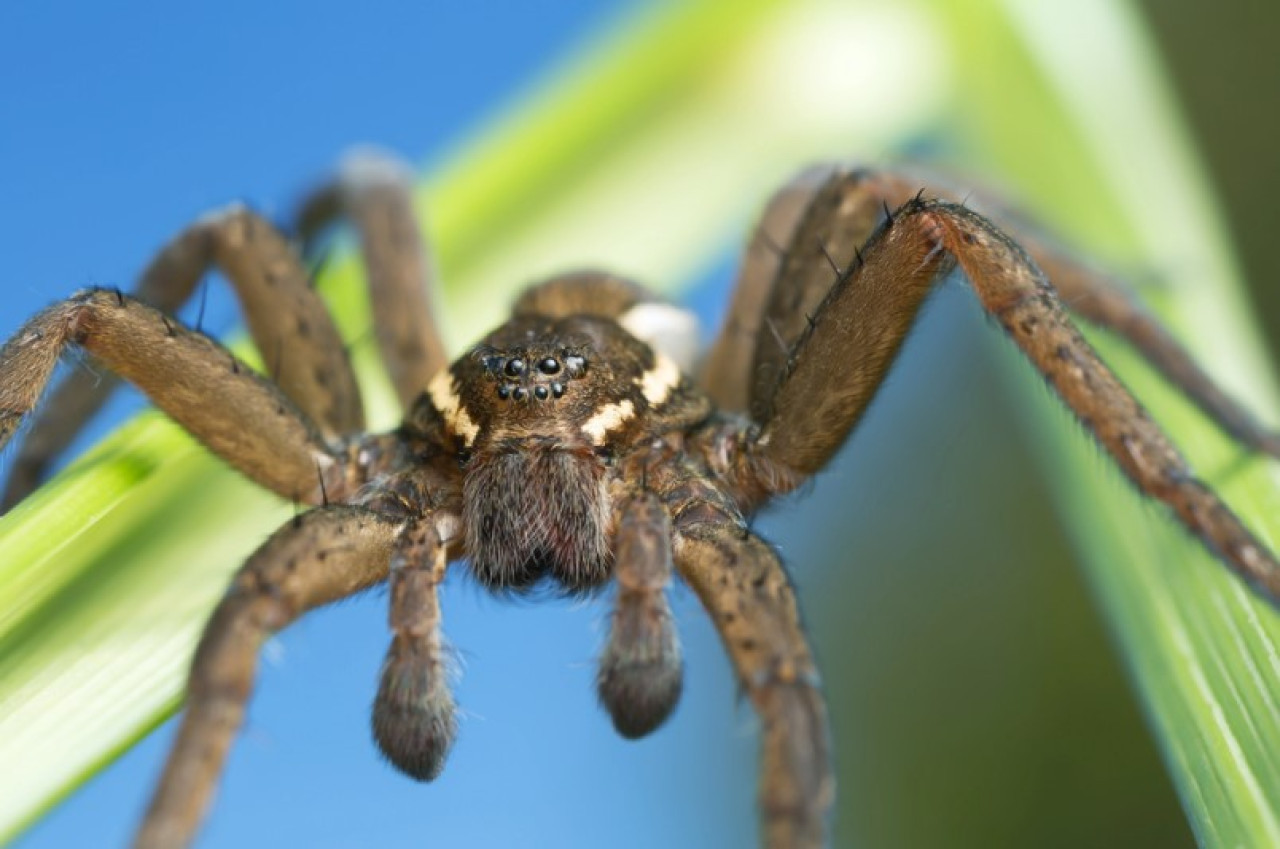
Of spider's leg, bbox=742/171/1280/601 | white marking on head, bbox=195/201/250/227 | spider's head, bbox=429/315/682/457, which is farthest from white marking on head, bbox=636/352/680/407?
white marking on head, bbox=195/201/250/227

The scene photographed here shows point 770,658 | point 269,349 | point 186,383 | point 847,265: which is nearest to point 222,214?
point 269,349

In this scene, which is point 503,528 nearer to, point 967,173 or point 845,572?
point 845,572

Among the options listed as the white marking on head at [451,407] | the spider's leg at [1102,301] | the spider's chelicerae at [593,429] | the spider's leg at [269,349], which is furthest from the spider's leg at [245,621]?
the spider's leg at [1102,301]

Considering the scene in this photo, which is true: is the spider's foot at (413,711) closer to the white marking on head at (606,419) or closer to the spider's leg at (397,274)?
the white marking on head at (606,419)

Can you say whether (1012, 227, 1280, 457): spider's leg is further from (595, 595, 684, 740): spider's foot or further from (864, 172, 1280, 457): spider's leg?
(595, 595, 684, 740): spider's foot

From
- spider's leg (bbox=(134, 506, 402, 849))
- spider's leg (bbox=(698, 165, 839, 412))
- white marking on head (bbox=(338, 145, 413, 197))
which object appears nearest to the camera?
spider's leg (bbox=(134, 506, 402, 849))

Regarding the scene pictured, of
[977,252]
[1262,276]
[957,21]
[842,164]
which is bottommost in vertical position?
[977,252]

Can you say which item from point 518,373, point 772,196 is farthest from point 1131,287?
point 518,373

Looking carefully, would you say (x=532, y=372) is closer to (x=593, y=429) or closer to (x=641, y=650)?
(x=593, y=429)
